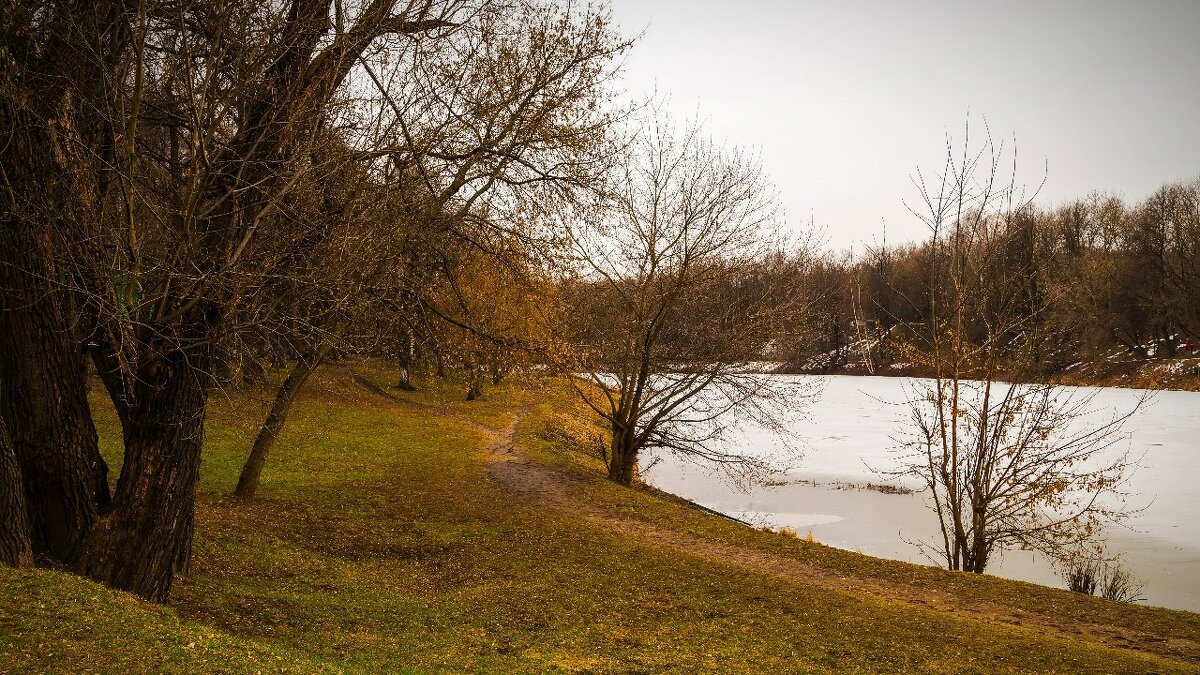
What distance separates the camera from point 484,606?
955 centimetres

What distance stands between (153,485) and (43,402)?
52.7 inches

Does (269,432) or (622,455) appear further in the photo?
(622,455)

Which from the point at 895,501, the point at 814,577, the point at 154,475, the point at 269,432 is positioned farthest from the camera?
the point at 895,501

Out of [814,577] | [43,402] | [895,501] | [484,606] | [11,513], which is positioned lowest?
[484,606]

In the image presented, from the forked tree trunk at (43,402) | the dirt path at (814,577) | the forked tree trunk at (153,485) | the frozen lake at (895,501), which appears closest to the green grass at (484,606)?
the dirt path at (814,577)

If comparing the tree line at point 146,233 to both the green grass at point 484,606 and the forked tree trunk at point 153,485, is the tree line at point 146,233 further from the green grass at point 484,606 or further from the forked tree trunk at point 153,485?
the green grass at point 484,606

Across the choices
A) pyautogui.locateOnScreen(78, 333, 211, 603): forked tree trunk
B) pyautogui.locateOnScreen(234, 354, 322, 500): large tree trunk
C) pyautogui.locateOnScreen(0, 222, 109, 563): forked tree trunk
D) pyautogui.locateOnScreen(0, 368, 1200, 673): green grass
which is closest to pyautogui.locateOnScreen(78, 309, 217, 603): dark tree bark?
pyautogui.locateOnScreen(78, 333, 211, 603): forked tree trunk

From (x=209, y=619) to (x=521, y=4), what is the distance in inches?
402

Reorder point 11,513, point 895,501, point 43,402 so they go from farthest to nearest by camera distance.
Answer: point 895,501, point 43,402, point 11,513

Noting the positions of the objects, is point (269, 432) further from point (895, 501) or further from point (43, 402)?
point (895, 501)

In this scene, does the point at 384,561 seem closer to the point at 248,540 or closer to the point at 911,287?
the point at 248,540

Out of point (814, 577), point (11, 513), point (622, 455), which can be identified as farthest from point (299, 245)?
point (622, 455)

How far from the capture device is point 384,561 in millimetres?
11219

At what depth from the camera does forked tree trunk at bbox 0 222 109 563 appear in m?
7.31
